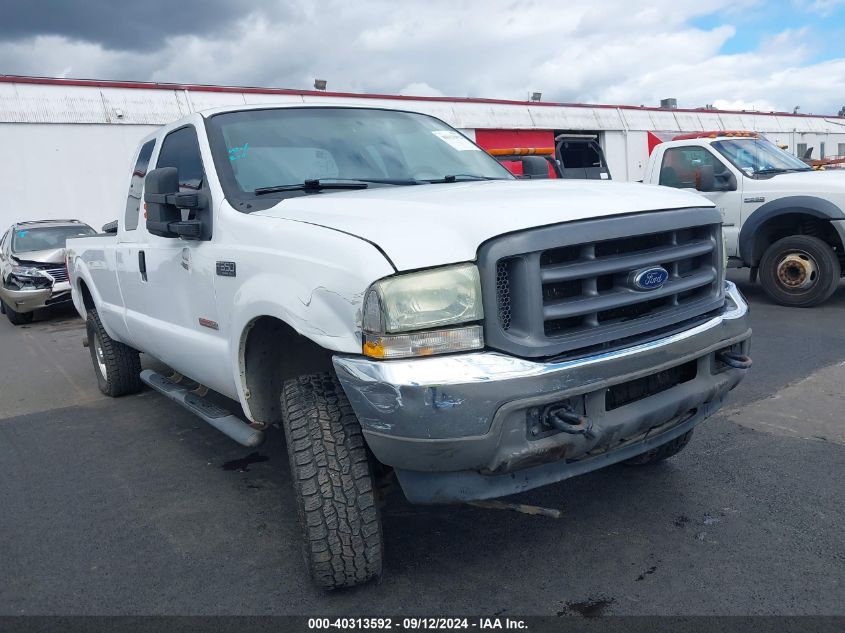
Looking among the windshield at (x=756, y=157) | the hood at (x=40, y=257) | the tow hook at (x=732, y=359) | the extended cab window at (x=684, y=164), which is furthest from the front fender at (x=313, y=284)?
the hood at (x=40, y=257)

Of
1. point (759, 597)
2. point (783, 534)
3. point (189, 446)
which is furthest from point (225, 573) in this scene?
point (783, 534)

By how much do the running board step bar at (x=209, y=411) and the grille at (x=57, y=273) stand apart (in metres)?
7.33

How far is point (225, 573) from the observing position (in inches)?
113

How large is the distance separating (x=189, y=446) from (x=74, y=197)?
15.1m

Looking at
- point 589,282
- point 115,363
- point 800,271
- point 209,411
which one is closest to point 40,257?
point 115,363

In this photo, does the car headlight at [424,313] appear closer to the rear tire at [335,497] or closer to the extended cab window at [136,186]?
the rear tire at [335,497]

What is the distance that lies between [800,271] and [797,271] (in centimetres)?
3

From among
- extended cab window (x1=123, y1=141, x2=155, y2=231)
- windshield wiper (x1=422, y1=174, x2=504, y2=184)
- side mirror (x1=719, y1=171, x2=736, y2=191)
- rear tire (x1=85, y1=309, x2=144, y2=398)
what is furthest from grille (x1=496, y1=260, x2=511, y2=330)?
side mirror (x1=719, y1=171, x2=736, y2=191)

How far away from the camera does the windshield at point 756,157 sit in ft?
26.6

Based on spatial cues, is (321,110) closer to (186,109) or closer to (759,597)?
(759,597)

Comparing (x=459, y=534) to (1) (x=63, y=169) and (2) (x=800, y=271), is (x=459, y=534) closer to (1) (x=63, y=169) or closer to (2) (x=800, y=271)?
(2) (x=800, y=271)

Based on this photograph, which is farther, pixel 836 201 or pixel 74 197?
pixel 74 197

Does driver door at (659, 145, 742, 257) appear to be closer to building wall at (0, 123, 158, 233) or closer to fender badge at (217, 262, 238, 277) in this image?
fender badge at (217, 262, 238, 277)

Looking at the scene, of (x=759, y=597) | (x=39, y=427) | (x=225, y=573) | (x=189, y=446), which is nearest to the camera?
(x=759, y=597)
